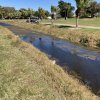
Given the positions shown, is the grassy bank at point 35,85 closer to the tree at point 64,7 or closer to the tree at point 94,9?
the tree at point 64,7

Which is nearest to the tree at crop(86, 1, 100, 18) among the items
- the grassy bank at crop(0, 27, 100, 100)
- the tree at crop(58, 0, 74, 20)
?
the tree at crop(58, 0, 74, 20)

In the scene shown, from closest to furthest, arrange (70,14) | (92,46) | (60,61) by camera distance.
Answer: (60,61)
(92,46)
(70,14)

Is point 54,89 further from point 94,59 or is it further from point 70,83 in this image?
point 94,59

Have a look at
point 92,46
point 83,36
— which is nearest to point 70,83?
point 92,46

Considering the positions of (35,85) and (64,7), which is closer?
(35,85)

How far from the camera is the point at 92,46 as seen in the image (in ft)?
A: 99.0

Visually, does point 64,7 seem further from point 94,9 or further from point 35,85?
point 35,85

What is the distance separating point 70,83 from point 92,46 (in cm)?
1728

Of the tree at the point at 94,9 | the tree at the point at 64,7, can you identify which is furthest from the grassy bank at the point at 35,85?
the tree at the point at 94,9

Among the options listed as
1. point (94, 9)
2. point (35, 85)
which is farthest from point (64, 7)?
point (35, 85)

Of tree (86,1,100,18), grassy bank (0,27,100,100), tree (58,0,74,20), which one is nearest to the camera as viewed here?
grassy bank (0,27,100,100)

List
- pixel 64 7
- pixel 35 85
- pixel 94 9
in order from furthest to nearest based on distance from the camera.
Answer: pixel 94 9, pixel 64 7, pixel 35 85

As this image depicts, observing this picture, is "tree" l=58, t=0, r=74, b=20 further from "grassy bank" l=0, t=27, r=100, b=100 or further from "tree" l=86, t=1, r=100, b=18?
"grassy bank" l=0, t=27, r=100, b=100

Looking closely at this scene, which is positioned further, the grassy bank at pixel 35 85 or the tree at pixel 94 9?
the tree at pixel 94 9
